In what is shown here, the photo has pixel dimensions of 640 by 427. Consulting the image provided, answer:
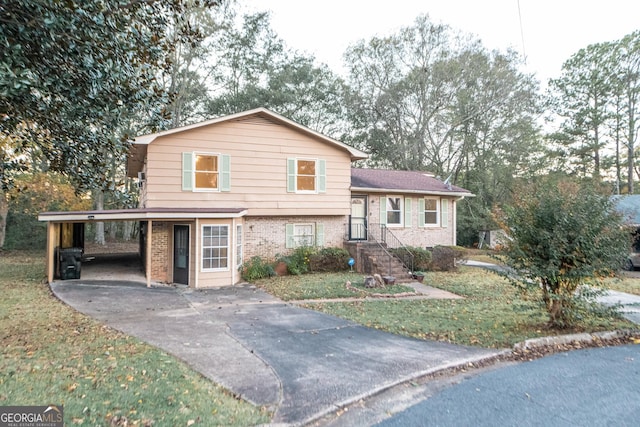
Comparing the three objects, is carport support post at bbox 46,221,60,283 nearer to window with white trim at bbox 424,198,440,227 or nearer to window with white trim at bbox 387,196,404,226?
window with white trim at bbox 387,196,404,226

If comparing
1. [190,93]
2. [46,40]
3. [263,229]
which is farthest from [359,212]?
[190,93]

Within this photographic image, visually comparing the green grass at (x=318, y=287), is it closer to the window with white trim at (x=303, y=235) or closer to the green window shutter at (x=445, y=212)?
the window with white trim at (x=303, y=235)

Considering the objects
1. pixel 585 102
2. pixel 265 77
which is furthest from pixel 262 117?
pixel 585 102

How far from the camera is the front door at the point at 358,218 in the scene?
1659 centimetres

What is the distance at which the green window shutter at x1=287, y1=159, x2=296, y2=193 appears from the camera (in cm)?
1421

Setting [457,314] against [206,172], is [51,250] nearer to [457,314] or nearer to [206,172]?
[206,172]

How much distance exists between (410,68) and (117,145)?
86.8ft

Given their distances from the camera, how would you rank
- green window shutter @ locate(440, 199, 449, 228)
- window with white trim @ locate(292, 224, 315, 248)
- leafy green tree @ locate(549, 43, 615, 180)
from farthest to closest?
leafy green tree @ locate(549, 43, 615, 180) < green window shutter @ locate(440, 199, 449, 228) < window with white trim @ locate(292, 224, 315, 248)

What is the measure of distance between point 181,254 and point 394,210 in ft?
33.1

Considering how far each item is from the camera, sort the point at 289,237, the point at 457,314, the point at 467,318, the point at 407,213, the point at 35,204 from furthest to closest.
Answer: the point at 35,204, the point at 407,213, the point at 289,237, the point at 457,314, the point at 467,318

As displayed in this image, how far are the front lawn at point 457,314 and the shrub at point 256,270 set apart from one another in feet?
1.78

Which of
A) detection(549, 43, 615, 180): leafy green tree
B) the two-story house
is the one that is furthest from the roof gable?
detection(549, 43, 615, 180): leafy green tree

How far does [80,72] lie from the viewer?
17.0 feet

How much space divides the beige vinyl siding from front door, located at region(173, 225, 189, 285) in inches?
36.2
